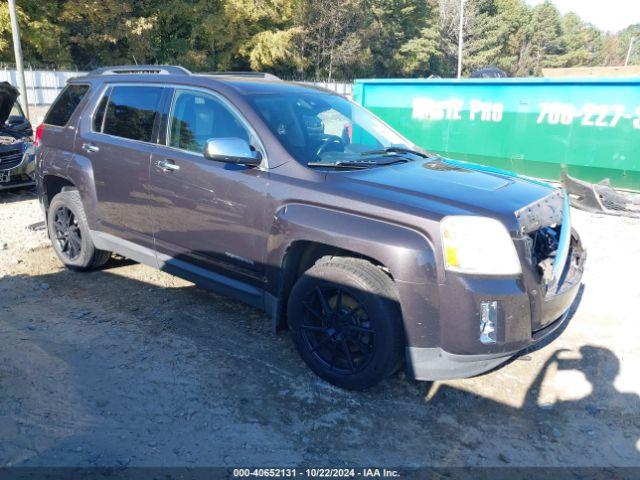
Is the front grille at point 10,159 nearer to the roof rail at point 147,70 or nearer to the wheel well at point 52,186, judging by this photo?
the wheel well at point 52,186

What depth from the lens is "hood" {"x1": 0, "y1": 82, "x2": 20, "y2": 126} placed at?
7.83m

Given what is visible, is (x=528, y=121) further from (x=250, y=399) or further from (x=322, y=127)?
(x=250, y=399)

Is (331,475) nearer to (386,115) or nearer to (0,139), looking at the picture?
(0,139)

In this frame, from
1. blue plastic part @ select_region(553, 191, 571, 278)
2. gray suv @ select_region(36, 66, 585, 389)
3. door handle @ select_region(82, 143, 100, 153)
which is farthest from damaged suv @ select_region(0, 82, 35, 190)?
blue plastic part @ select_region(553, 191, 571, 278)

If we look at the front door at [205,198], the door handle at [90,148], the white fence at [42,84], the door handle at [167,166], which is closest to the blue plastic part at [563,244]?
the front door at [205,198]

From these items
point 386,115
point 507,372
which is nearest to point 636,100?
point 386,115

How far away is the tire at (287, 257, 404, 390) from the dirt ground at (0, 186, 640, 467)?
0.59 feet

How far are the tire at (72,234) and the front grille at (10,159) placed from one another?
11.5ft

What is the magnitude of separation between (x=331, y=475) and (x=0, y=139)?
321 inches

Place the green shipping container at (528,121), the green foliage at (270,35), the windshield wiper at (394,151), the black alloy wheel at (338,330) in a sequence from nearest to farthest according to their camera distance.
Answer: the black alloy wheel at (338,330) → the windshield wiper at (394,151) → the green shipping container at (528,121) → the green foliage at (270,35)

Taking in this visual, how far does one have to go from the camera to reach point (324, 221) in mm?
3232

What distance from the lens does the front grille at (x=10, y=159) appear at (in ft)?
26.7

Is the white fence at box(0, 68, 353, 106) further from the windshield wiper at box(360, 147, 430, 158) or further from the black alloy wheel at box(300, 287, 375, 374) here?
the black alloy wheel at box(300, 287, 375, 374)

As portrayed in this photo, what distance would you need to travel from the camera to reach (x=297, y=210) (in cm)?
337
